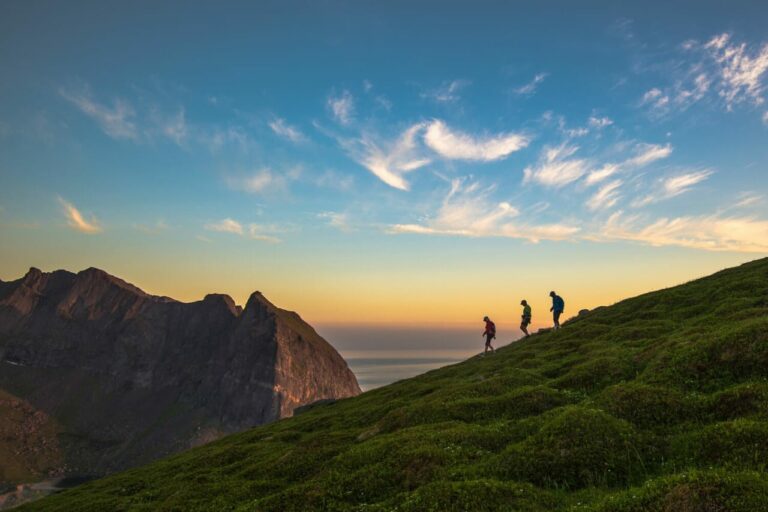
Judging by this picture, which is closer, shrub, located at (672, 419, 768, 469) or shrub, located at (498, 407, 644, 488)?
shrub, located at (672, 419, 768, 469)

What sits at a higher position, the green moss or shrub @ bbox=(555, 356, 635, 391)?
shrub @ bbox=(555, 356, 635, 391)

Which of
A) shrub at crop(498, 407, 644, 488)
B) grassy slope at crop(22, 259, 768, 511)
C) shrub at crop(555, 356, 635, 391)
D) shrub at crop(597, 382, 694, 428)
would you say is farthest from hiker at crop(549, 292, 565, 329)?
shrub at crop(498, 407, 644, 488)

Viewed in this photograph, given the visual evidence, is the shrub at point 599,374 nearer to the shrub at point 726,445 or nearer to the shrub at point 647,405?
the shrub at point 647,405

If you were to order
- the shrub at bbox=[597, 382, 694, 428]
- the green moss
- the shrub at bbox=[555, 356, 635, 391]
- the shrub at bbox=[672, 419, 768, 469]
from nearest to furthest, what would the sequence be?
the green moss < the shrub at bbox=[672, 419, 768, 469] < the shrub at bbox=[597, 382, 694, 428] < the shrub at bbox=[555, 356, 635, 391]

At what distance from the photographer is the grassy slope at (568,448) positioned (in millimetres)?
15055

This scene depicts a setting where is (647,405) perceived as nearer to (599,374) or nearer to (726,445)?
(726,445)

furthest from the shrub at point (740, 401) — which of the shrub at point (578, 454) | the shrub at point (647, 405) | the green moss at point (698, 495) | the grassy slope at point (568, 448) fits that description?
the green moss at point (698, 495)

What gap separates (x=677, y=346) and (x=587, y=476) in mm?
14157

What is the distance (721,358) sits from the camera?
2253cm

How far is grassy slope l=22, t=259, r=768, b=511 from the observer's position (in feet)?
49.4

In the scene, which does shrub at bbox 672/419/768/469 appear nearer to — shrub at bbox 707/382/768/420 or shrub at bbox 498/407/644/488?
shrub at bbox 707/382/768/420

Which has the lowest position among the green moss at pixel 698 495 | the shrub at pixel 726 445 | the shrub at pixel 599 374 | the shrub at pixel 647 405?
the green moss at pixel 698 495

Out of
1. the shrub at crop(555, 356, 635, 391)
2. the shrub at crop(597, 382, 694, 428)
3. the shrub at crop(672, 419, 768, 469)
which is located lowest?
the shrub at crop(672, 419, 768, 469)

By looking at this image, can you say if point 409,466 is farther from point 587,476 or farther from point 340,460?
point 587,476
